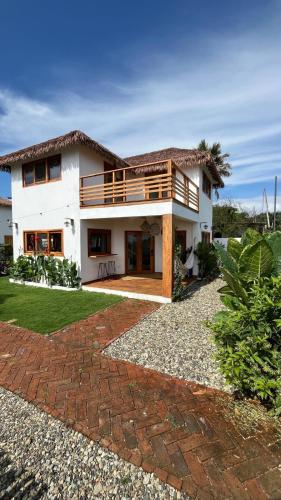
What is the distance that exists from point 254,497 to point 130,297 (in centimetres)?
776

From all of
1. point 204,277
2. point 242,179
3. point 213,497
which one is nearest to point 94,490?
point 213,497

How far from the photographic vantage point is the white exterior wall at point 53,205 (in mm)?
11375

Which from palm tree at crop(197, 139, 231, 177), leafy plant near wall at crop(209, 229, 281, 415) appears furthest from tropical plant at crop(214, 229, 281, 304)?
palm tree at crop(197, 139, 231, 177)

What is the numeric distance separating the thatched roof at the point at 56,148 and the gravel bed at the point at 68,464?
32.8 ft

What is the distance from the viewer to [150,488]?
7.91 ft

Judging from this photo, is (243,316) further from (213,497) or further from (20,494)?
(20,494)

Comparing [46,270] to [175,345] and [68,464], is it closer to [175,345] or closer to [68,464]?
[175,345]

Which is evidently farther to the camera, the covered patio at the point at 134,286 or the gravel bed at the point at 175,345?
the covered patio at the point at 134,286

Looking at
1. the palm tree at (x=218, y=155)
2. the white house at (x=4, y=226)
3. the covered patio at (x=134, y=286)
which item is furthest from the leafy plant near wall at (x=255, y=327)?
the palm tree at (x=218, y=155)

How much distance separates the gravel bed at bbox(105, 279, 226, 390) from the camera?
452cm

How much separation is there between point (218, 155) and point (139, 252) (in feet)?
71.3

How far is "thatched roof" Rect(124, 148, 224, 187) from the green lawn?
657 centimetres

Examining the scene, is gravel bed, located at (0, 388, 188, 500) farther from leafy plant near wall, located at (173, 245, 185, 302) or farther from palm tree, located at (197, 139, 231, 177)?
palm tree, located at (197, 139, 231, 177)

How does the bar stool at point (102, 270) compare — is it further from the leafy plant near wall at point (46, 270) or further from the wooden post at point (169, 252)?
the wooden post at point (169, 252)
